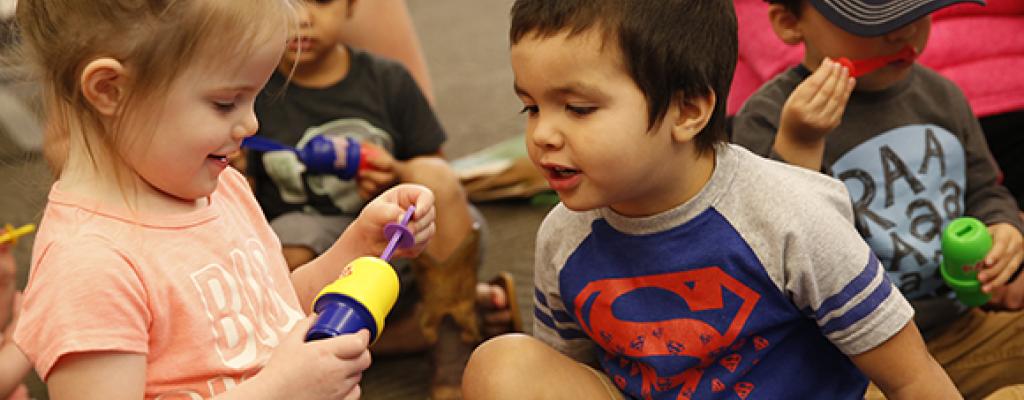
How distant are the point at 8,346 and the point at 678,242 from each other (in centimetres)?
72

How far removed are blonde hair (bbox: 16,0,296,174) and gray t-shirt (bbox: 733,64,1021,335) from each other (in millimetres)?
650

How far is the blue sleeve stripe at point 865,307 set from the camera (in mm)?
998

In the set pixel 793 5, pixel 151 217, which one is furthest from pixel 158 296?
pixel 793 5

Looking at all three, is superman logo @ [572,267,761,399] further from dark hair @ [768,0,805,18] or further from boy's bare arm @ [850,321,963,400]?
dark hair @ [768,0,805,18]

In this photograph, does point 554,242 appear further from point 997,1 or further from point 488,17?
point 488,17

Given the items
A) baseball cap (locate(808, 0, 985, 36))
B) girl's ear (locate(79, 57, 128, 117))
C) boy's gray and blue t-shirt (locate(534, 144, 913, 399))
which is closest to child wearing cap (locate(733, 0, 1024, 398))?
baseball cap (locate(808, 0, 985, 36))

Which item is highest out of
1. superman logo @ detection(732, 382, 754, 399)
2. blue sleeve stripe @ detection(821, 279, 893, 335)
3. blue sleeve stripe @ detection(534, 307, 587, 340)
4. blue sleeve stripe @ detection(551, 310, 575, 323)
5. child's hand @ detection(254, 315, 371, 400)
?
child's hand @ detection(254, 315, 371, 400)

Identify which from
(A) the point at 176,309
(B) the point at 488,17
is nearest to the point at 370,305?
(A) the point at 176,309

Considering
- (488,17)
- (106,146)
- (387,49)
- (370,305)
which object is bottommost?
(488,17)

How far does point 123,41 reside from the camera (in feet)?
2.77

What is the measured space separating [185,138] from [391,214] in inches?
9.1

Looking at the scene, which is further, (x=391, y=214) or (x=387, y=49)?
(x=387, y=49)

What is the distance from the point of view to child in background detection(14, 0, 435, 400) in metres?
0.83

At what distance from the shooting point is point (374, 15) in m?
1.91
